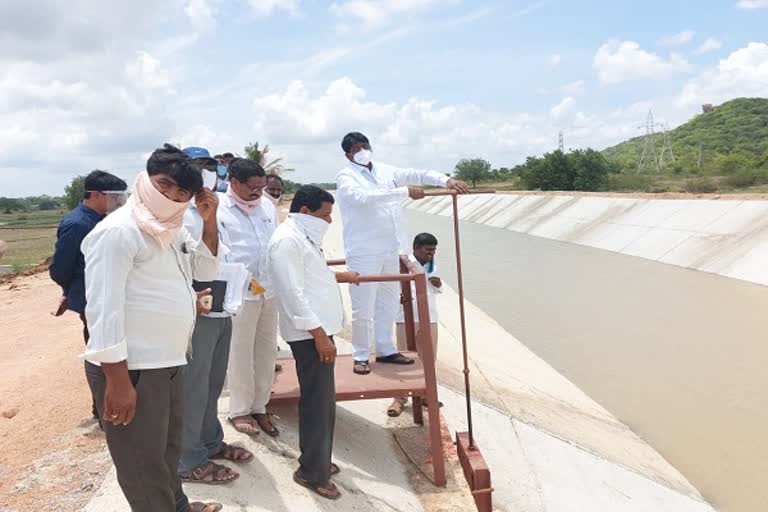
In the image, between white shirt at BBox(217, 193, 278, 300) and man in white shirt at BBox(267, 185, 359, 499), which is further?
white shirt at BBox(217, 193, 278, 300)

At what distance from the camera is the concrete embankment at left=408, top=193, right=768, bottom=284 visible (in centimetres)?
1400

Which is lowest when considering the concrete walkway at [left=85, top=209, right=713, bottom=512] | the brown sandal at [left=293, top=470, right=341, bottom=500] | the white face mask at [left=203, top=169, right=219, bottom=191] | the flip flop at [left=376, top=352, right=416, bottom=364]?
the concrete walkway at [left=85, top=209, right=713, bottom=512]

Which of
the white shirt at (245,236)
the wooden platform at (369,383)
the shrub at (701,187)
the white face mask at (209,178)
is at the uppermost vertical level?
the white face mask at (209,178)

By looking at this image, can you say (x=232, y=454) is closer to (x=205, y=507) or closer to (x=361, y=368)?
(x=205, y=507)

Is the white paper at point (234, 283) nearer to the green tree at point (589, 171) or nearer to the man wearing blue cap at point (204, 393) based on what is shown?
the man wearing blue cap at point (204, 393)

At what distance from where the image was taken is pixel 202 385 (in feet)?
9.82

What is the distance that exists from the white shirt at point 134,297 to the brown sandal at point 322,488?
132 centimetres

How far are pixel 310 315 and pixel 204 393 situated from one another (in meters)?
0.67

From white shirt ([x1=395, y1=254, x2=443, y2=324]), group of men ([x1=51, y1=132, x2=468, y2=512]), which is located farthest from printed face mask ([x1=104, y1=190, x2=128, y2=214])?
white shirt ([x1=395, y1=254, x2=443, y2=324])

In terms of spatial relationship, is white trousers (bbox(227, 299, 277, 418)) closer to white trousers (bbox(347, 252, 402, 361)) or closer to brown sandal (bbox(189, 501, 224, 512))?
white trousers (bbox(347, 252, 402, 361))

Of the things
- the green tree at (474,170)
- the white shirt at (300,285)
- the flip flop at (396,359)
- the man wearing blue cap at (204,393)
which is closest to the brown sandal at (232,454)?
the man wearing blue cap at (204,393)

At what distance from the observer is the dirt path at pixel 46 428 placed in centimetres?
320

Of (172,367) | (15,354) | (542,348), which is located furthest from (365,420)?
(542,348)

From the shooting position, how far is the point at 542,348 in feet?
28.9
